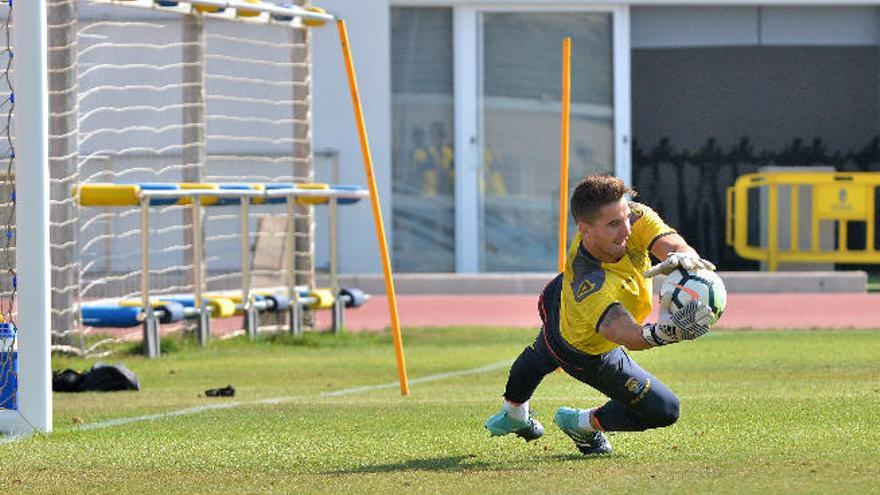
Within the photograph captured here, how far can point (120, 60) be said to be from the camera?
2514 cm

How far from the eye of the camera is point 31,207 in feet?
32.4

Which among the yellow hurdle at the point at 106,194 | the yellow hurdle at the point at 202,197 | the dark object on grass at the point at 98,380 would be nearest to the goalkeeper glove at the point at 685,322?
the dark object on grass at the point at 98,380

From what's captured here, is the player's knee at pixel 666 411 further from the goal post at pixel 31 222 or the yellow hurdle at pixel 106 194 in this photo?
the yellow hurdle at pixel 106 194

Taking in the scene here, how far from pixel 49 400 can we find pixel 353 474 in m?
2.68

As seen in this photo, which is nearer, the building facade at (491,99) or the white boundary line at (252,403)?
the white boundary line at (252,403)

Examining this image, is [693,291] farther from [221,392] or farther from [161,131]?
[161,131]

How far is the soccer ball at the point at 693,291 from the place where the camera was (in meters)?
7.48

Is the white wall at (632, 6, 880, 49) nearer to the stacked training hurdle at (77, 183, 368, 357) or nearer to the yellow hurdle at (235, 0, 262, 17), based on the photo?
the stacked training hurdle at (77, 183, 368, 357)

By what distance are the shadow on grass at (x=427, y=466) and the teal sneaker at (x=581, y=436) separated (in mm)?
426

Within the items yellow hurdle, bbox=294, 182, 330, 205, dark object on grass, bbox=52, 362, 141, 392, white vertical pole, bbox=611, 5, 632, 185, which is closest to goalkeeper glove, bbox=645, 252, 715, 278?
dark object on grass, bbox=52, 362, 141, 392

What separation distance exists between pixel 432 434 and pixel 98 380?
4536 mm

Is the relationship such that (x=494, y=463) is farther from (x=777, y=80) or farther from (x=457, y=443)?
(x=777, y=80)

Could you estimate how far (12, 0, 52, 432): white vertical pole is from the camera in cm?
985

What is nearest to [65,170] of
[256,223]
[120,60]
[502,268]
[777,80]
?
[256,223]
